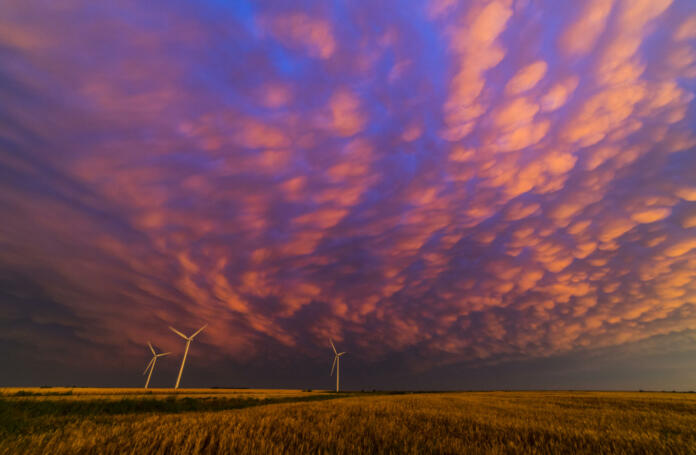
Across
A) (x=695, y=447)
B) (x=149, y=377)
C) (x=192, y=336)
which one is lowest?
(x=695, y=447)

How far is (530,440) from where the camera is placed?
9.19 meters

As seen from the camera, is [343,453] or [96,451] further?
[343,453]

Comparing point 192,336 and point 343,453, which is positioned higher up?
point 192,336

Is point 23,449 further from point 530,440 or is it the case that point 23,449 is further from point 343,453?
point 530,440

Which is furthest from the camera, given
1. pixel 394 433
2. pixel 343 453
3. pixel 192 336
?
pixel 192 336

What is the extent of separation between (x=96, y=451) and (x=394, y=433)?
7.46 metres

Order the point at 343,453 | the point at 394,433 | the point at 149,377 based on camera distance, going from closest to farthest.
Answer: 1. the point at 343,453
2. the point at 394,433
3. the point at 149,377

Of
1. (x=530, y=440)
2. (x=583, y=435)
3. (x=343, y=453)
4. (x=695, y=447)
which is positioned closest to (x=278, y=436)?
(x=343, y=453)

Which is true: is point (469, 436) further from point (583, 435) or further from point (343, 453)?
point (343, 453)

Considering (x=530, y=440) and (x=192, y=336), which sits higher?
(x=192, y=336)

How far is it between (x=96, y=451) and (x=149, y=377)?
108175 millimetres

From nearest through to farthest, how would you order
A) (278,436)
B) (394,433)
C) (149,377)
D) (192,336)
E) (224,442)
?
(224,442) → (278,436) → (394,433) → (192,336) → (149,377)

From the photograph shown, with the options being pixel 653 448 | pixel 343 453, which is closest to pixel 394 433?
pixel 343 453

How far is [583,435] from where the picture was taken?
9641 mm
